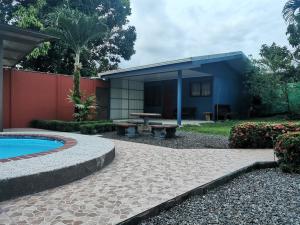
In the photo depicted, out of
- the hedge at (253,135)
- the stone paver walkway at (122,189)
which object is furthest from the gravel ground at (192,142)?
the stone paver walkway at (122,189)

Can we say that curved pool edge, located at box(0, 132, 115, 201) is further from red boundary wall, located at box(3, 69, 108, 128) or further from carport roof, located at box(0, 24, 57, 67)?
red boundary wall, located at box(3, 69, 108, 128)

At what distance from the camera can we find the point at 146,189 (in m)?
3.76

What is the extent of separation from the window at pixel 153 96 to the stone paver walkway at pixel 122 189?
13784 mm

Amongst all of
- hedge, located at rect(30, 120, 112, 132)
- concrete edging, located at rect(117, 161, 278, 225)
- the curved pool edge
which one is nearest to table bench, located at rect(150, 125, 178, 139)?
hedge, located at rect(30, 120, 112, 132)

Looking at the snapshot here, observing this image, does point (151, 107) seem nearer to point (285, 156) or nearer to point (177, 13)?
point (177, 13)

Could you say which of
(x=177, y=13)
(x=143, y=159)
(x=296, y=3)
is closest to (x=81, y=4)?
(x=177, y=13)

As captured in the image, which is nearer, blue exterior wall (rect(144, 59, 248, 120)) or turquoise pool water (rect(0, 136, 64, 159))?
turquoise pool water (rect(0, 136, 64, 159))

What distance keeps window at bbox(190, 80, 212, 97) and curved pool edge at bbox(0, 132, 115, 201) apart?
13696mm

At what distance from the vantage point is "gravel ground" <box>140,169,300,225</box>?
3072 millimetres


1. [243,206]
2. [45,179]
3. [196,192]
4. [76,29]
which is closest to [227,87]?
[76,29]

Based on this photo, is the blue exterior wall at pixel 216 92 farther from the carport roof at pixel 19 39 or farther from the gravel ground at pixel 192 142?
the carport roof at pixel 19 39

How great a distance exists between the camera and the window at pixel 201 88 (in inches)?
692

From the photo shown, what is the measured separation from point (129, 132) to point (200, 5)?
11233 mm

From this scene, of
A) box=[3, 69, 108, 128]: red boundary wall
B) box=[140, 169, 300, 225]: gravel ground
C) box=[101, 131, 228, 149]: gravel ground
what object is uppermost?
box=[3, 69, 108, 128]: red boundary wall
